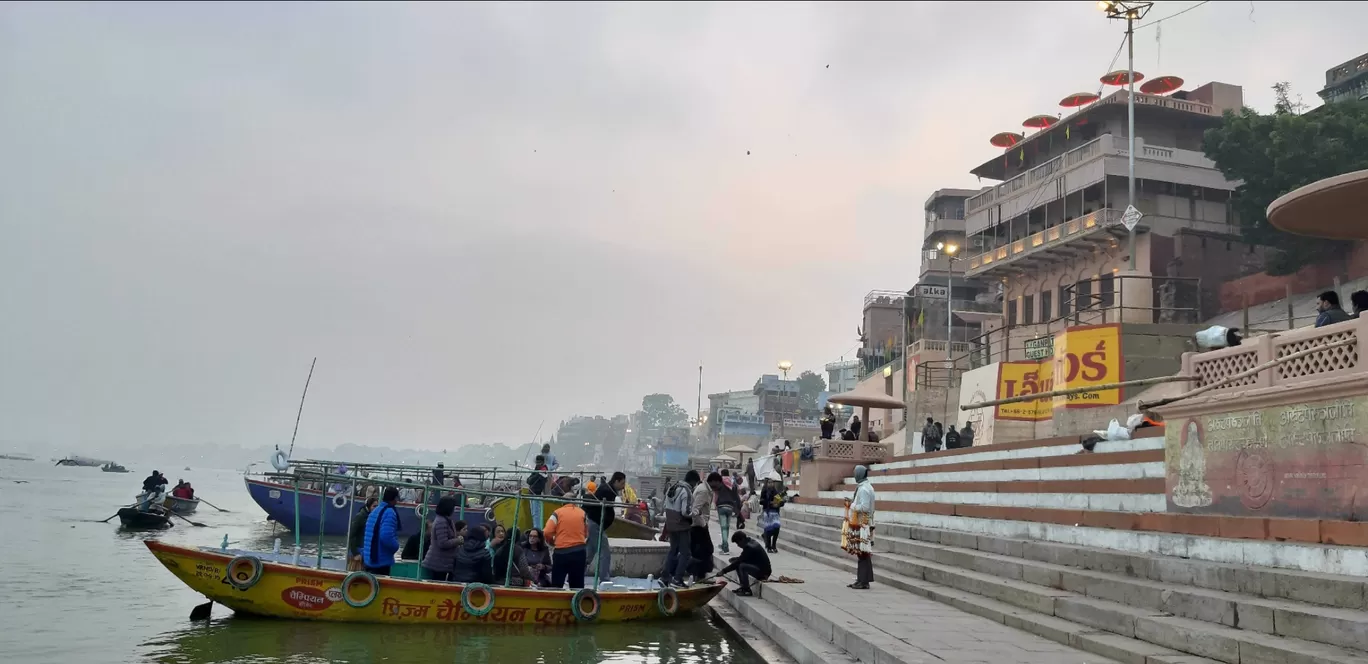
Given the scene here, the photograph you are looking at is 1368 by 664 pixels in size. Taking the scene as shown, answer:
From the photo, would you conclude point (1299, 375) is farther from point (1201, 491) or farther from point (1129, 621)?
point (1129, 621)

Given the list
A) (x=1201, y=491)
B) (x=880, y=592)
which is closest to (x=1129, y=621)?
(x=1201, y=491)

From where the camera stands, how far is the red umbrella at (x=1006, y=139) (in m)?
41.4

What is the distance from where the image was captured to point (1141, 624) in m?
7.05

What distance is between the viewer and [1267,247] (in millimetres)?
33531

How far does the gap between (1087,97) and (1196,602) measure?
113 feet

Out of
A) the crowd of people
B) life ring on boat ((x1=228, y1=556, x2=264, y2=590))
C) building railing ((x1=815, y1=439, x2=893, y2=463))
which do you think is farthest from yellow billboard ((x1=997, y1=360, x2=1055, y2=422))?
life ring on boat ((x1=228, y1=556, x2=264, y2=590))

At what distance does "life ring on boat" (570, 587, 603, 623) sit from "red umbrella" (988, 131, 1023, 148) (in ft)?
119

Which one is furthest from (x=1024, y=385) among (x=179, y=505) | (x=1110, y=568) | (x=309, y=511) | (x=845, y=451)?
(x=179, y=505)

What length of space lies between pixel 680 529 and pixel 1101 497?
5.66 meters

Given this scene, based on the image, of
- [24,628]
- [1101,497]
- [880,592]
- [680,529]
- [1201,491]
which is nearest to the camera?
[1201,491]

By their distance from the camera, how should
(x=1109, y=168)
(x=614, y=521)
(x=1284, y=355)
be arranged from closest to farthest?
(x=1284, y=355), (x=614, y=521), (x=1109, y=168)

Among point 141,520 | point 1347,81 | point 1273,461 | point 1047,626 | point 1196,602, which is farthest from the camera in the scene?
point 1347,81

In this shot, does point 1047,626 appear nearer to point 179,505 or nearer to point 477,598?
point 477,598

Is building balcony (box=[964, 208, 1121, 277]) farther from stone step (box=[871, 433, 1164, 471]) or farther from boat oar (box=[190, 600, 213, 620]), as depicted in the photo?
boat oar (box=[190, 600, 213, 620])
